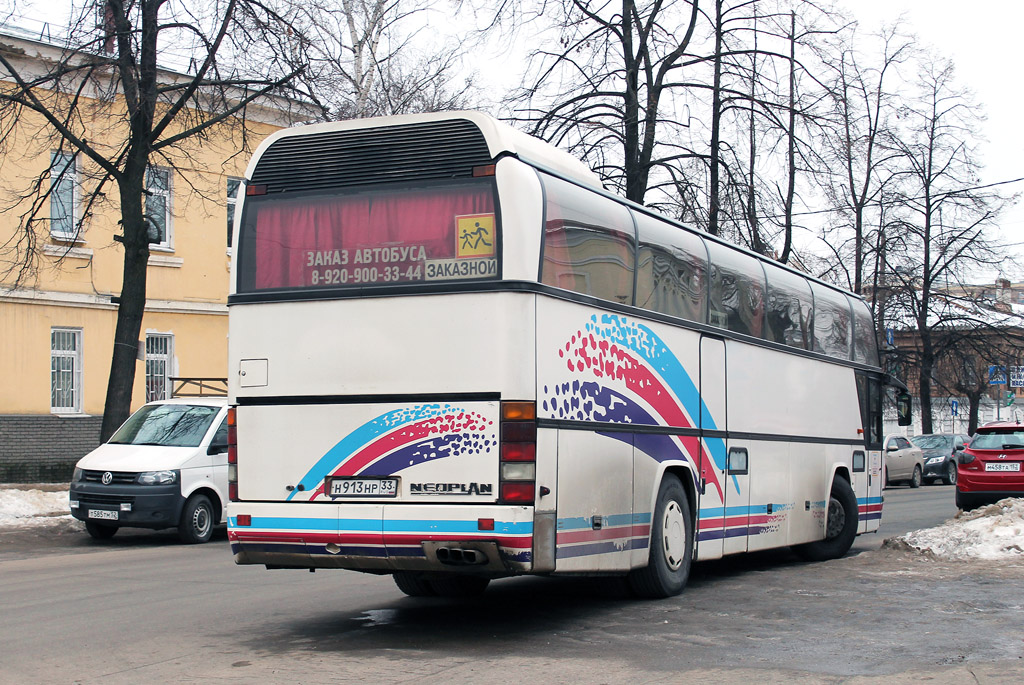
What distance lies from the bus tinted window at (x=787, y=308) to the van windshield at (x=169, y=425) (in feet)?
28.0

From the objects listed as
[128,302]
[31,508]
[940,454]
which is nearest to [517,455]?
[31,508]

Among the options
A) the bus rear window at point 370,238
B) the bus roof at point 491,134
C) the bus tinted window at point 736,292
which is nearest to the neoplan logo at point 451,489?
the bus rear window at point 370,238

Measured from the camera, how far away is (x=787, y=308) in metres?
13.4

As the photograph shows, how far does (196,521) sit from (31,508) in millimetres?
3945

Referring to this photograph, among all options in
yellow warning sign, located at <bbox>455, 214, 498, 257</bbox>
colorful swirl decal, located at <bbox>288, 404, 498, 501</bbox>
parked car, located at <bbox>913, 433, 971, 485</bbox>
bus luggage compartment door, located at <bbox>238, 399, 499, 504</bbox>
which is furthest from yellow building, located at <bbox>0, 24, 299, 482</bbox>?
parked car, located at <bbox>913, 433, 971, 485</bbox>

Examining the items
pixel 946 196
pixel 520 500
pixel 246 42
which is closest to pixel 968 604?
pixel 520 500

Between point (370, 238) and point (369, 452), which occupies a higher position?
point (370, 238)

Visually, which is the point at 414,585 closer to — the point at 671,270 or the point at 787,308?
the point at 671,270

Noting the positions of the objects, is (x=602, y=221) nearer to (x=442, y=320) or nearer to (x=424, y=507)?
(x=442, y=320)

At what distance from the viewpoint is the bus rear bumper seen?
777cm

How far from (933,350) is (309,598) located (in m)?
35.0

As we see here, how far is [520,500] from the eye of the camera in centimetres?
779

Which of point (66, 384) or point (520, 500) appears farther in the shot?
point (66, 384)

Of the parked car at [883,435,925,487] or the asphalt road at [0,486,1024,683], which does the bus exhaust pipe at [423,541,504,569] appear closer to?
the asphalt road at [0,486,1024,683]
